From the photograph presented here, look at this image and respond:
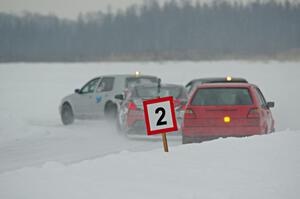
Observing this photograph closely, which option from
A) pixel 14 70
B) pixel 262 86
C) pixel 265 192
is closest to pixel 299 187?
pixel 265 192

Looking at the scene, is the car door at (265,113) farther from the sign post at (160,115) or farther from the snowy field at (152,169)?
the sign post at (160,115)

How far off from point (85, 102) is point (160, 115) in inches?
526

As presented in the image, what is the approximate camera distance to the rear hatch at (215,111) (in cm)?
1453

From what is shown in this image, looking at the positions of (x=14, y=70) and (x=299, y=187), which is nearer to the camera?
(x=299, y=187)

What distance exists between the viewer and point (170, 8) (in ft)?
299

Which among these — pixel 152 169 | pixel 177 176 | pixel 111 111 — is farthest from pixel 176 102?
pixel 177 176

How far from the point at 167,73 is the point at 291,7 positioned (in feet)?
59.9

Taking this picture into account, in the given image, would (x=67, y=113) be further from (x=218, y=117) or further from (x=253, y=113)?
(x=253, y=113)

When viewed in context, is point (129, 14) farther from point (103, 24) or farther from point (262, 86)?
point (262, 86)

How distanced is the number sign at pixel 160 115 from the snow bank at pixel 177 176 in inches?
25.3

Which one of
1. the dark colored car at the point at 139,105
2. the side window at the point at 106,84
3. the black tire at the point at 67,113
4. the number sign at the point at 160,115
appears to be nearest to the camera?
the number sign at the point at 160,115

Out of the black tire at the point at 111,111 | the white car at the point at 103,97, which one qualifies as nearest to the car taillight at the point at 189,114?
the white car at the point at 103,97

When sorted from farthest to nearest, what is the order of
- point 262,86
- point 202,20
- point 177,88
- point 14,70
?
1. point 202,20
2. point 14,70
3. point 262,86
4. point 177,88

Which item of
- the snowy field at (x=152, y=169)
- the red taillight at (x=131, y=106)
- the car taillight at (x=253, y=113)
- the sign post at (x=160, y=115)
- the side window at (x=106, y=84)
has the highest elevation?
the sign post at (x=160, y=115)
